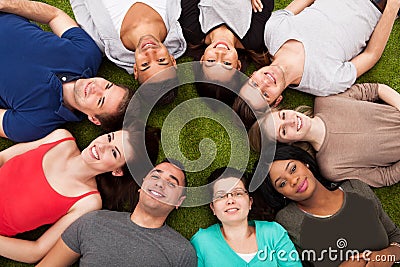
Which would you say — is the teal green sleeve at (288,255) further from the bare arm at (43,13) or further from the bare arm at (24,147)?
the bare arm at (43,13)

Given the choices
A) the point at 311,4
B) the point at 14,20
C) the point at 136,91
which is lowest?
the point at 136,91

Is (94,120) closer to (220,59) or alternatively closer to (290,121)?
(220,59)

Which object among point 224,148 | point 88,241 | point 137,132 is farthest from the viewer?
point 224,148

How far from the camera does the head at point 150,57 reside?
2.93 m

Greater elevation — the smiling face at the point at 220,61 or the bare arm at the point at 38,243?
the smiling face at the point at 220,61

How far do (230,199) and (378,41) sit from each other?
1.49 m

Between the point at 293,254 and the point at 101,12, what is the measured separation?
2.02 m

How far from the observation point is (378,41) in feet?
10.4

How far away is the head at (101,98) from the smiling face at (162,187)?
0.44m

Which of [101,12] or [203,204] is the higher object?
[101,12]

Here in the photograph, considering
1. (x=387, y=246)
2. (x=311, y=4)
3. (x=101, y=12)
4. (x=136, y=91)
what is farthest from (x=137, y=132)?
(x=387, y=246)

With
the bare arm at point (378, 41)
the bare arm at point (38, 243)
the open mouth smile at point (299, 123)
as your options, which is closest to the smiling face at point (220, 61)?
the open mouth smile at point (299, 123)

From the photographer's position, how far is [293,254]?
2.91 m

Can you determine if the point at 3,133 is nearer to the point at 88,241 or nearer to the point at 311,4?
the point at 88,241
